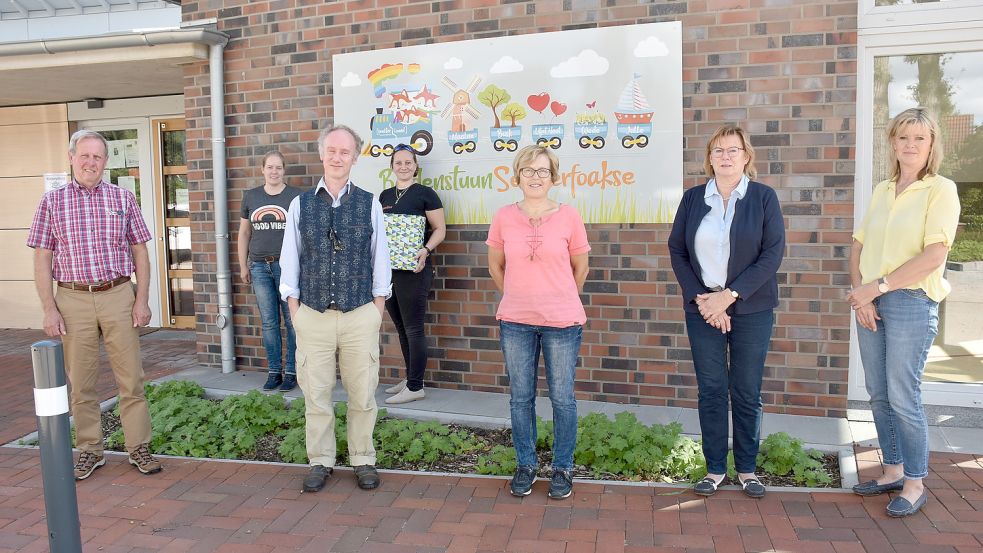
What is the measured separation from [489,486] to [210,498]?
1.47m

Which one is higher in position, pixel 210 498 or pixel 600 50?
pixel 600 50

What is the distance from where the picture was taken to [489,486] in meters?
4.07

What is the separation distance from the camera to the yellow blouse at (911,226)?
341 cm

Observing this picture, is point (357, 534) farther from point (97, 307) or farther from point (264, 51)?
point (264, 51)

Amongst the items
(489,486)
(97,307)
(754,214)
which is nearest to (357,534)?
(489,486)

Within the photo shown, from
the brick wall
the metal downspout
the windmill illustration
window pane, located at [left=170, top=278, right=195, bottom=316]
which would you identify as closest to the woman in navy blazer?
the brick wall

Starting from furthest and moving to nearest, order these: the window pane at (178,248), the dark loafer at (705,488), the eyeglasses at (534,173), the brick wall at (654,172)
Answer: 1. the window pane at (178,248)
2. the brick wall at (654,172)
3. the dark loafer at (705,488)
4. the eyeglasses at (534,173)

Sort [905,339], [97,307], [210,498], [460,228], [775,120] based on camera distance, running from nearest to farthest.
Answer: [905,339] < [210,498] < [97,307] < [775,120] < [460,228]

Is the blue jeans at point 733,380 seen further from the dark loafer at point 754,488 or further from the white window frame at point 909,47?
the white window frame at point 909,47

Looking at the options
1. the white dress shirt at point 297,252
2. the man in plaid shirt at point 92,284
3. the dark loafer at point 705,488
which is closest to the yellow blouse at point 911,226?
the dark loafer at point 705,488

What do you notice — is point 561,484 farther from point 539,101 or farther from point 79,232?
point 79,232

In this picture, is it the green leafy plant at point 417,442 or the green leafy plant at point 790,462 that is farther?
the green leafy plant at point 417,442

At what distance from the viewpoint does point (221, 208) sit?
6473 millimetres

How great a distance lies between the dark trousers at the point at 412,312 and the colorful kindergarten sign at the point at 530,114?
671mm
